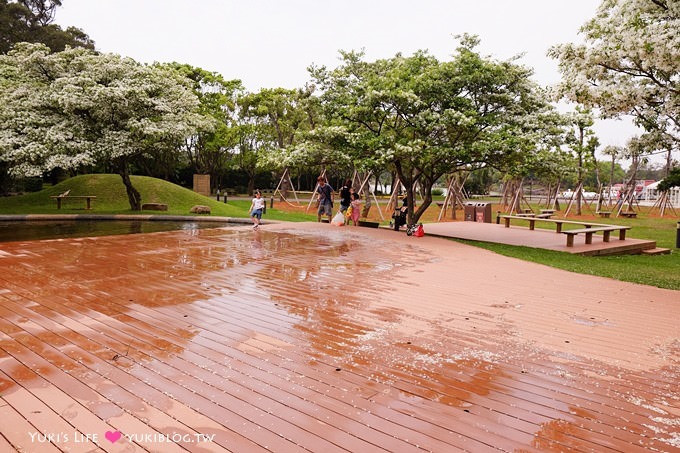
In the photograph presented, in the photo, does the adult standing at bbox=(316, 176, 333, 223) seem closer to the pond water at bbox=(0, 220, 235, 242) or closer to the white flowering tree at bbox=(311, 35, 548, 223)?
the white flowering tree at bbox=(311, 35, 548, 223)

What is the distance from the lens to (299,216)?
21844 millimetres

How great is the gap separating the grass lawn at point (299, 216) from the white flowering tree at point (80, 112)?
3.21m

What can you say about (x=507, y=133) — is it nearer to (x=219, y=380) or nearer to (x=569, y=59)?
(x=569, y=59)

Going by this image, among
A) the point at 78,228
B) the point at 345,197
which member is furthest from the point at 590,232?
the point at 78,228

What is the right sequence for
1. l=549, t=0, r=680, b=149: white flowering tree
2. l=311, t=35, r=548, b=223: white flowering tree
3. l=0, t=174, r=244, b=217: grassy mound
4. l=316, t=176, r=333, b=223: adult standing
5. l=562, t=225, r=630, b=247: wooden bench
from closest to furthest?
l=549, t=0, r=680, b=149: white flowering tree → l=562, t=225, r=630, b=247: wooden bench → l=311, t=35, r=548, b=223: white flowering tree → l=316, t=176, r=333, b=223: adult standing → l=0, t=174, r=244, b=217: grassy mound

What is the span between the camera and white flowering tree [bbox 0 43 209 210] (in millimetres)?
16484

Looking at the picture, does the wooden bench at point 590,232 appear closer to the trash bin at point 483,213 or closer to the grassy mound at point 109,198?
the trash bin at point 483,213

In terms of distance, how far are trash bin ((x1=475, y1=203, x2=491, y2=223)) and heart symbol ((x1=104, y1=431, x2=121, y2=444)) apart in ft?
62.1

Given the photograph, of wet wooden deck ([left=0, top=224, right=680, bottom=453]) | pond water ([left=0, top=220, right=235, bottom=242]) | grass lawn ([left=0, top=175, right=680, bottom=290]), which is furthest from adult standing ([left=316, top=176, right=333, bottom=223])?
wet wooden deck ([left=0, top=224, right=680, bottom=453])

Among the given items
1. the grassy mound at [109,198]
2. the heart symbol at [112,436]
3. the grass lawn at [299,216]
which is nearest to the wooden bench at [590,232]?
the grass lawn at [299,216]

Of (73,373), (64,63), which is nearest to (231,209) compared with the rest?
(64,63)

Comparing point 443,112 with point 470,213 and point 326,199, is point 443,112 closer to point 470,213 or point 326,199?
point 326,199

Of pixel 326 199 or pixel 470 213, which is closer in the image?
pixel 326 199

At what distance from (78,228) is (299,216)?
955 centimetres
